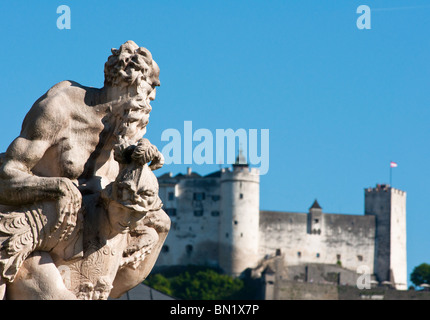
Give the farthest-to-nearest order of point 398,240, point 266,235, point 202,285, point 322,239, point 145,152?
point 398,240 → point 322,239 → point 266,235 → point 202,285 → point 145,152

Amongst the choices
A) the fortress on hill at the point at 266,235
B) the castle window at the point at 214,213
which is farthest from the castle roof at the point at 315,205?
the castle window at the point at 214,213

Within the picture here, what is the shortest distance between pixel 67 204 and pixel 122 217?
281mm

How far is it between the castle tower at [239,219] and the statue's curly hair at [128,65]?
83609 millimetres

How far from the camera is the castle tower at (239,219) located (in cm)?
8944

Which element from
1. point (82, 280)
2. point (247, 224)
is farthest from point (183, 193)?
point (82, 280)

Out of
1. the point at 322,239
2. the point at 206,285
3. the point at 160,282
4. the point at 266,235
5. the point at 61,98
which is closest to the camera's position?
the point at 61,98

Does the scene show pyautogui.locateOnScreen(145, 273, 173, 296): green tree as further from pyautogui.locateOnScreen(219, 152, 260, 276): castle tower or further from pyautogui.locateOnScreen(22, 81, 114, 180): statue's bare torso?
pyautogui.locateOnScreen(22, 81, 114, 180): statue's bare torso

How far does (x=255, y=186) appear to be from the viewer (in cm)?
9250

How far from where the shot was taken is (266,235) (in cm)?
9212

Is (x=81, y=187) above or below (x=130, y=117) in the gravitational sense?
below

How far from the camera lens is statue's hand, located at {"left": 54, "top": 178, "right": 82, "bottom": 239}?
5309 millimetres

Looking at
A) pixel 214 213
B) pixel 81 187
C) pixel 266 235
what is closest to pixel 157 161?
pixel 81 187

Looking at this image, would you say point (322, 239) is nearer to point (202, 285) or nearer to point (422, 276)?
point (422, 276)

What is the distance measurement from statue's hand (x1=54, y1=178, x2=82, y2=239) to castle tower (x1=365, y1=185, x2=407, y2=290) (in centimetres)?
9125
